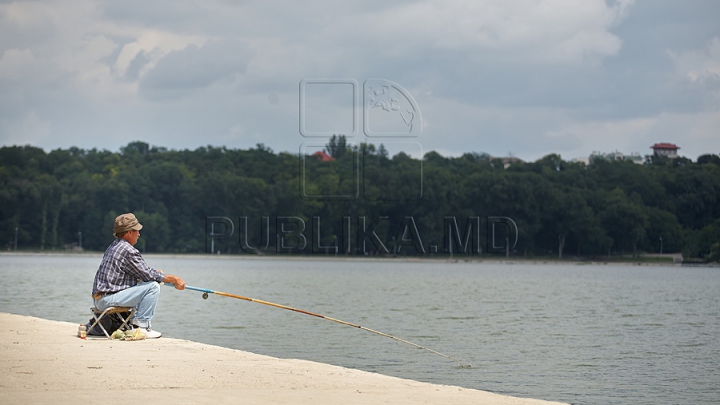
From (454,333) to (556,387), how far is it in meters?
8.81

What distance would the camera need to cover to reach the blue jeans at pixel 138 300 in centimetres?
1162

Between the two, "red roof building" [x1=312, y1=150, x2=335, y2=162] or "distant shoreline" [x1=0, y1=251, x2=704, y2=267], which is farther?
"red roof building" [x1=312, y1=150, x2=335, y2=162]

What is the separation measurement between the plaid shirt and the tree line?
367ft

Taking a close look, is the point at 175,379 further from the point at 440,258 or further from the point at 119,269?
the point at 440,258

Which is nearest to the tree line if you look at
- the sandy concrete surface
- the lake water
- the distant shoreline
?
the distant shoreline

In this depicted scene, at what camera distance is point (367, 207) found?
12662cm

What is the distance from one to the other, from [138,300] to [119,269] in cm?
47

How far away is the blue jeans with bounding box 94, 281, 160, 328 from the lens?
11.6 metres

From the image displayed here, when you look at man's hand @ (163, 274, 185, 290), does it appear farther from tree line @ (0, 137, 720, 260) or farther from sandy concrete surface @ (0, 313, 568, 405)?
tree line @ (0, 137, 720, 260)

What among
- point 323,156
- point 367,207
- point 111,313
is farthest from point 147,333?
point 323,156

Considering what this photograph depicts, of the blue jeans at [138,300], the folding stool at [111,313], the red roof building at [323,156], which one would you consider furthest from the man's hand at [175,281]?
the red roof building at [323,156]

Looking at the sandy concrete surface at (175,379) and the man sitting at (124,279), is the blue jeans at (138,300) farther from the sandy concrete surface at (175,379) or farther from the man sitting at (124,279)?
the sandy concrete surface at (175,379)

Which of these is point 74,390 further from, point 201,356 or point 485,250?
point 485,250

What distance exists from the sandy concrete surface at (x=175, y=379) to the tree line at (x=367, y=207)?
112 metres
